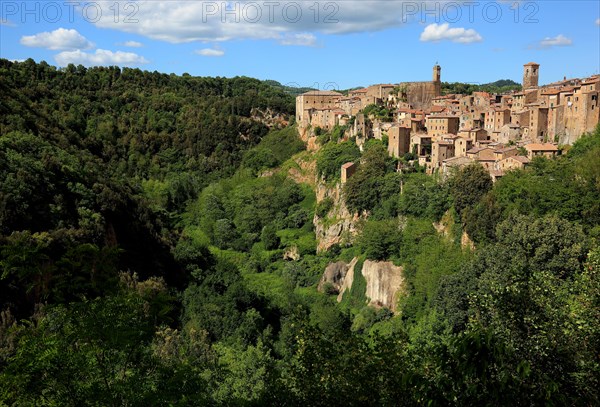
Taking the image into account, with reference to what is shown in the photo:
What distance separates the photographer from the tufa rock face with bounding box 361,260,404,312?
42.6m

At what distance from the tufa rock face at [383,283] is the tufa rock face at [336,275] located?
383 centimetres

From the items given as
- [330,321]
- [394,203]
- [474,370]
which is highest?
[474,370]

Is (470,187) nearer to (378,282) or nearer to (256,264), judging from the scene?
(378,282)

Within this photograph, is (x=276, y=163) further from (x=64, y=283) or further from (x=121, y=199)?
(x=64, y=283)

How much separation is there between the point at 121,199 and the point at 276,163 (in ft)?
121

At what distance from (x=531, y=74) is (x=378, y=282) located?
33191mm

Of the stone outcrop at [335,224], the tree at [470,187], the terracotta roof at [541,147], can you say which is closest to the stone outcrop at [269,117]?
the stone outcrop at [335,224]

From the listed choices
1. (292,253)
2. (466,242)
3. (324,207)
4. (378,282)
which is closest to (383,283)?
(378,282)

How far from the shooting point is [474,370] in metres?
7.21

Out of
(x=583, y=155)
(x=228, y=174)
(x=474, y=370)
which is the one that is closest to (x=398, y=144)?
(x=583, y=155)

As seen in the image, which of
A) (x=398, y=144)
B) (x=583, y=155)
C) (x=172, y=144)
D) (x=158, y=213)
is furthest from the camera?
(x=172, y=144)

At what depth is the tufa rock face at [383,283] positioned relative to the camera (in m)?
42.6

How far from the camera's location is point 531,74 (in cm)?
6300

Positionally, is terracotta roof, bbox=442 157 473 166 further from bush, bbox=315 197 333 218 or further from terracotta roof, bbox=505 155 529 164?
bush, bbox=315 197 333 218
